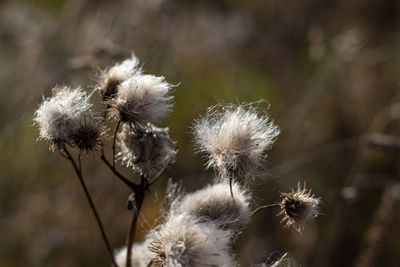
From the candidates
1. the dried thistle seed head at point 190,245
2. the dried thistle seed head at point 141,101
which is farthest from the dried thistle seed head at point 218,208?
the dried thistle seed head at point 141,101

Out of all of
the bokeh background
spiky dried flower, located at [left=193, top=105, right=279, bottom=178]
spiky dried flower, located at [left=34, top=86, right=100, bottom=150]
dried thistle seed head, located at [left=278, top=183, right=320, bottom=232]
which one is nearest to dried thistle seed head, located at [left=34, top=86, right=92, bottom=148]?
spiky dried flower, located at [left=34, top=86, right=100, bottom=150]

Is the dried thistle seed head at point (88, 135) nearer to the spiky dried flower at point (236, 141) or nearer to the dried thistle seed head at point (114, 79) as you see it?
the dried thistle seed head at point (114, 79)

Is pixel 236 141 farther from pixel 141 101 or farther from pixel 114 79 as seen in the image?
pixel 114 79

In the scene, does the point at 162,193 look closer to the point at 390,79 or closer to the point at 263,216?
the point at 263,216

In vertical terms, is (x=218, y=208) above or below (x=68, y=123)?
below

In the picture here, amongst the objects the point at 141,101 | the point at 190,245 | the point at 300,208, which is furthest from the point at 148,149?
the point at 300,208

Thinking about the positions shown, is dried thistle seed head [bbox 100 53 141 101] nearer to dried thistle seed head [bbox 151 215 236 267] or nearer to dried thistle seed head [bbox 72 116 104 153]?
dried thistle seed head [bbox 72 116 104 153]

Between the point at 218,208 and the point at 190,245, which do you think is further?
the point at 218,208
